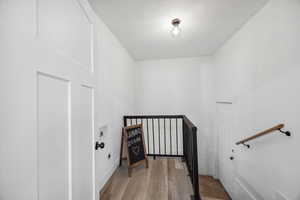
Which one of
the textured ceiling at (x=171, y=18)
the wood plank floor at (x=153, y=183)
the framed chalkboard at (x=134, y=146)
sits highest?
the textured ceiling at (x=171, y=18)

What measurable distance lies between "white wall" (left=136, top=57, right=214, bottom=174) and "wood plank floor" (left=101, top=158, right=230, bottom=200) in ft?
5.14

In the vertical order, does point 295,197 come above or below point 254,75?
below

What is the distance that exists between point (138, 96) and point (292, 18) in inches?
122

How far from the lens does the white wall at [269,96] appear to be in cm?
125

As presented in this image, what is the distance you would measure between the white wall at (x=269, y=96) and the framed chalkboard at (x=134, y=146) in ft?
5.39

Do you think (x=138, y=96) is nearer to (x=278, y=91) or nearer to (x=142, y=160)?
(x=142, y=160)

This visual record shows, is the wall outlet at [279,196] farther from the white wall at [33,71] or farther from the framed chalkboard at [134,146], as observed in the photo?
the white wall at [33,71]

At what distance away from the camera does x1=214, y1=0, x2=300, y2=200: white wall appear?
4.10 feet

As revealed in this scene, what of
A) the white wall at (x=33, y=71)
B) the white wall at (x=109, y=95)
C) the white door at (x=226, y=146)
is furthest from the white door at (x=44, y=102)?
the white door at (x=226, y=146)

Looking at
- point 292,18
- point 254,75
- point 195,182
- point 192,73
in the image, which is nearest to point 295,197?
point 195,182

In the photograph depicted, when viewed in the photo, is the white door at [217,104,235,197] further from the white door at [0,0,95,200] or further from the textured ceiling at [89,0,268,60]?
the white door at [0,0,95,200]

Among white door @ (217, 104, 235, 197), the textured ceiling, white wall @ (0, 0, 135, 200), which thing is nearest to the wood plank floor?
white wall @ (0, 0, 135, 200)

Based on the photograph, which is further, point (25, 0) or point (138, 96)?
point (138, 96)

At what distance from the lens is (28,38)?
1.69ft
